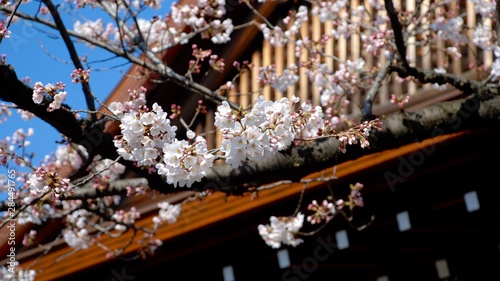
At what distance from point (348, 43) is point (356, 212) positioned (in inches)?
65.6

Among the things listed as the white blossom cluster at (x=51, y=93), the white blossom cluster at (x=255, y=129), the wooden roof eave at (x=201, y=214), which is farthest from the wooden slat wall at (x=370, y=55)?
the white blossom cluster at (x=255, y=129)

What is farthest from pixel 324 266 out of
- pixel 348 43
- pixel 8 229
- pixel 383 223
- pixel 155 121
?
pixel 155 121

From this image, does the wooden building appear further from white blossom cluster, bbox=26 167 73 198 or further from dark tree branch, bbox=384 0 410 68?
white blossom cluster, bbox=26 167 73 198

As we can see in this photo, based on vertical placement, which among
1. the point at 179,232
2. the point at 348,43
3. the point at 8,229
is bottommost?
the point at 179,232

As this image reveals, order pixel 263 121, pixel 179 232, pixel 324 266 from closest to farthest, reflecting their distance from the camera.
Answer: pixel 263 121
pixel 179 232
pixel 324 266

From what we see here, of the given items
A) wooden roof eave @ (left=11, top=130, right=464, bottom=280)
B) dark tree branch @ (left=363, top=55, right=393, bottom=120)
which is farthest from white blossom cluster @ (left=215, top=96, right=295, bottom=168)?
wooden roof eave @ (left=11, top=130, right=464, bottom=280)

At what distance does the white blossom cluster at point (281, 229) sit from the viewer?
4.82 meters

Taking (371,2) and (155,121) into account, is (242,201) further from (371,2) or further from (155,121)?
(155,121)

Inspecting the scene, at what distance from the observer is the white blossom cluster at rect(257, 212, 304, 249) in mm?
4824

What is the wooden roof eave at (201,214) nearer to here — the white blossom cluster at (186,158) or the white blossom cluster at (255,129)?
the white blossom cluster at (255,129)

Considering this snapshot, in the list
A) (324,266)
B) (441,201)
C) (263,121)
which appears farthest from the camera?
(324,266)

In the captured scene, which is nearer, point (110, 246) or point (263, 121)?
point (263, 121)

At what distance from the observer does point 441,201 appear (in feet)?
15.6

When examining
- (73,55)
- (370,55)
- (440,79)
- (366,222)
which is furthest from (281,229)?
(73,55)
